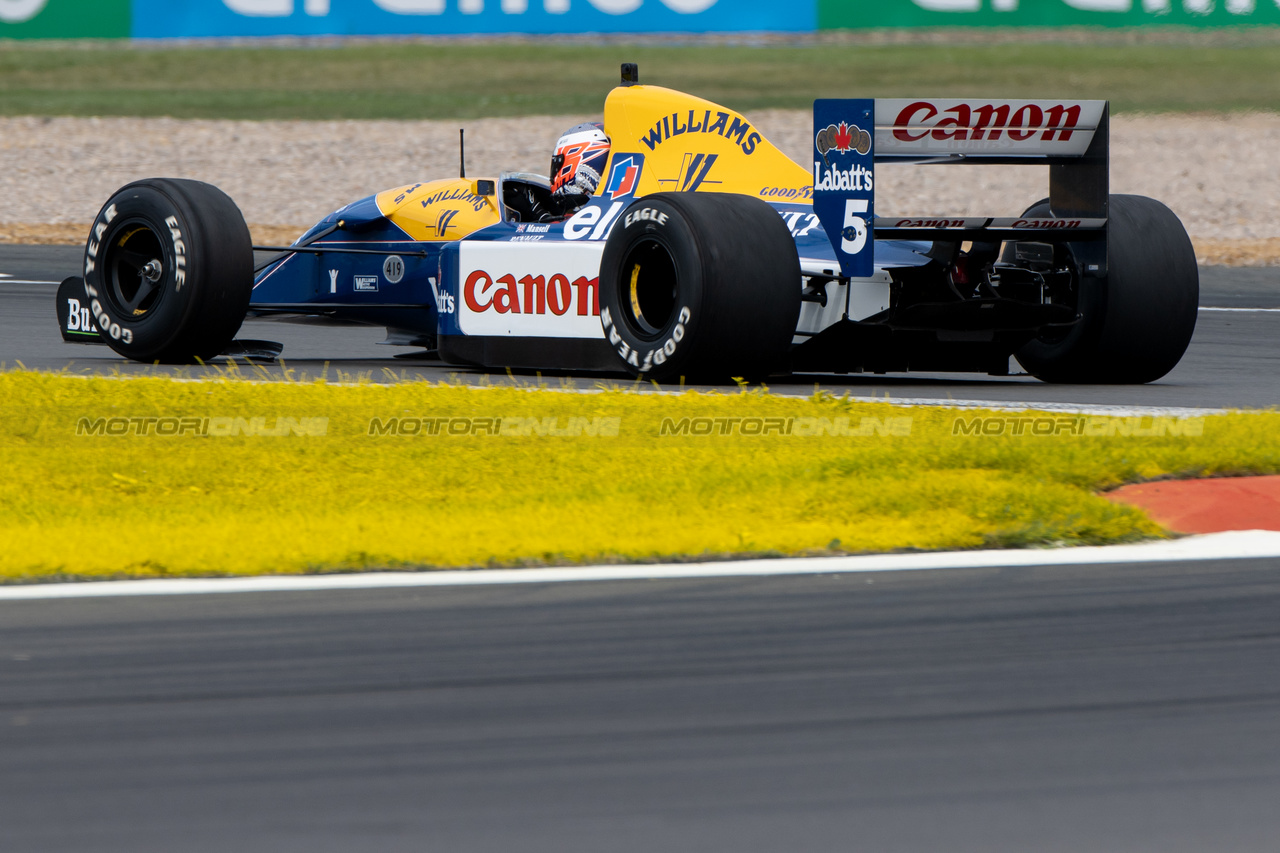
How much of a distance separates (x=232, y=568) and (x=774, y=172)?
221 inches

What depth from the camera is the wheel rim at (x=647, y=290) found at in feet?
30.5

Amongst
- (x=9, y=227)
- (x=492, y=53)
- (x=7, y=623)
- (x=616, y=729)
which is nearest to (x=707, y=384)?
(x=7, y=623)

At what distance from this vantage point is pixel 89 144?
2886 cm

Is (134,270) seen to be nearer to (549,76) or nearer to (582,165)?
(582,165)

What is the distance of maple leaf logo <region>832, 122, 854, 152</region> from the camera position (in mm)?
8836

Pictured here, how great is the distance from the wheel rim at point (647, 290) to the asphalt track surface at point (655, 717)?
4.23 meters

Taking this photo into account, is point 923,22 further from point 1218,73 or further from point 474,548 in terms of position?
point 474,548

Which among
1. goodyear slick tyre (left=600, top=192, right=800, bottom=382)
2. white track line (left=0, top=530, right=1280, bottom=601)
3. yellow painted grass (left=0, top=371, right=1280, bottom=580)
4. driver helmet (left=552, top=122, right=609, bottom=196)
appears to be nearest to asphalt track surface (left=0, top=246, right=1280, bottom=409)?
goodyear slick tyre (left=600, top=192, right=800, bottom=382)

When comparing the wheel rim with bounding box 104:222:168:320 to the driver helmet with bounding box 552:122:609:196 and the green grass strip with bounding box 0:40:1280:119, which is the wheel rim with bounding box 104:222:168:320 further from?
the green grass strip with bounding box 0:40:1280:119

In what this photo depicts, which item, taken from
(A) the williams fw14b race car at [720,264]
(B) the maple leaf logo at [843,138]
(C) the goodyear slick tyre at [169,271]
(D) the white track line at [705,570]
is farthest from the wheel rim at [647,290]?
(D) the white track line at [705,570]

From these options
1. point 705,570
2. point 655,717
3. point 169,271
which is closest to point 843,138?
point 169,271

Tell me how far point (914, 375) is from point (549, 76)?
23.9m

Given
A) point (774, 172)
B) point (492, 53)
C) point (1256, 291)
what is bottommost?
point (1256, 291)

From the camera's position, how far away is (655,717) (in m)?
3.88
